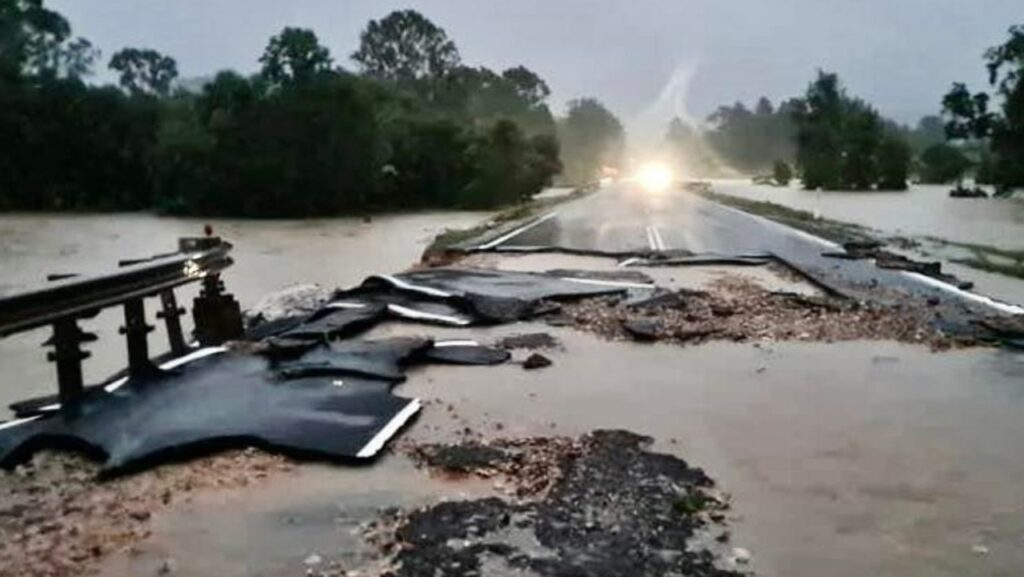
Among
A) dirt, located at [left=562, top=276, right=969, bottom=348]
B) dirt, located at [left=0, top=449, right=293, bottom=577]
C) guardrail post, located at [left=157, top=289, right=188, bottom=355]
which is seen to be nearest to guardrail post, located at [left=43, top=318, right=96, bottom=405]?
dirt, located at [left=0, top=449, right=293, bottom=577]

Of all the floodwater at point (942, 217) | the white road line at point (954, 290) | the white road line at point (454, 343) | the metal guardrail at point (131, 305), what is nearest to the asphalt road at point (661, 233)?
the white road line at point (954, 290)

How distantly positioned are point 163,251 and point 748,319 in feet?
72.9

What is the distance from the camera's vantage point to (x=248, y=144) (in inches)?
2016

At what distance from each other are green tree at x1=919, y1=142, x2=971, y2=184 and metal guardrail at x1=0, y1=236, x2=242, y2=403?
91062mm

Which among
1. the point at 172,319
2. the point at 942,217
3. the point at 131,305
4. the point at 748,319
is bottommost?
the point at 942,217

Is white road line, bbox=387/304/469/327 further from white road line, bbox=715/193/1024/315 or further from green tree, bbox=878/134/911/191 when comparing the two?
green tree, bbox=878/134/911/191

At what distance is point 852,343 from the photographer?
34.1 ft

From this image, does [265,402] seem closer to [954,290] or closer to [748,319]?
[748,319]

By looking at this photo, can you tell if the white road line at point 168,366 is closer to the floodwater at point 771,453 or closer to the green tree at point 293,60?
the floodwater at point 771,453

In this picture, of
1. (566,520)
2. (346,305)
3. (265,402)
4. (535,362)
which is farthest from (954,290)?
(566,520)

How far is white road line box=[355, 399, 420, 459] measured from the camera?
240 inches

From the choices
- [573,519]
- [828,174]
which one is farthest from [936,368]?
[828,174]

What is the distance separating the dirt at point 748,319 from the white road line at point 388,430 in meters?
3.97

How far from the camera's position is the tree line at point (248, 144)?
50.8 meters
